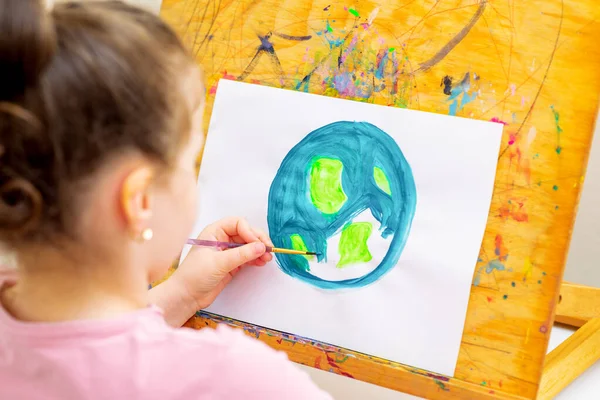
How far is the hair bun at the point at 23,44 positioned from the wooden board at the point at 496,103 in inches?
25.8

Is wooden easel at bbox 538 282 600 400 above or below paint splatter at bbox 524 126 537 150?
below

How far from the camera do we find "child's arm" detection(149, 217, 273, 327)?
1023 mm

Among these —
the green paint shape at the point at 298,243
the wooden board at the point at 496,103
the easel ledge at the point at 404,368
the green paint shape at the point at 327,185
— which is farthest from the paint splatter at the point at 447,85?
the easel ledge at the point at 404,368

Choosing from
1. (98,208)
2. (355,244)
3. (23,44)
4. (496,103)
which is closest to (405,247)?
(355,244)

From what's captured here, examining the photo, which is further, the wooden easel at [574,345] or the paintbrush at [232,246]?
the wooden easel at [574,345]

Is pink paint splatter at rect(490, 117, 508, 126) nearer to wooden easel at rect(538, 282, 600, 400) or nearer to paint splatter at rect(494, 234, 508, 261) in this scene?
paint splatter at rect(494, 234, 508, 261)

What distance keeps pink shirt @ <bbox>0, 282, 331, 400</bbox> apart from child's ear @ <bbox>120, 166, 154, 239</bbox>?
0.32 feet

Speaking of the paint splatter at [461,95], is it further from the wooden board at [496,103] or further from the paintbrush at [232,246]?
A: the paintbrush at [232,246]

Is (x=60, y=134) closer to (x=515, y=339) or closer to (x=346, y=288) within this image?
(x=346, y=288)

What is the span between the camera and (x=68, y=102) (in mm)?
513

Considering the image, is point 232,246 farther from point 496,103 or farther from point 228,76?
point 496,103

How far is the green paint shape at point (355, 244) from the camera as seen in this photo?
3.32ft

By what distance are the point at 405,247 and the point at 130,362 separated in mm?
552

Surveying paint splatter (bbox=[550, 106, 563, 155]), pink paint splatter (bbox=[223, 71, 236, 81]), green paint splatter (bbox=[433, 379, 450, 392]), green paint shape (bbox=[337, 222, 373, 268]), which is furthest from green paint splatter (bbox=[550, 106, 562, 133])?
pink paint splatter (bbox=[223, 71, 236, 81])
